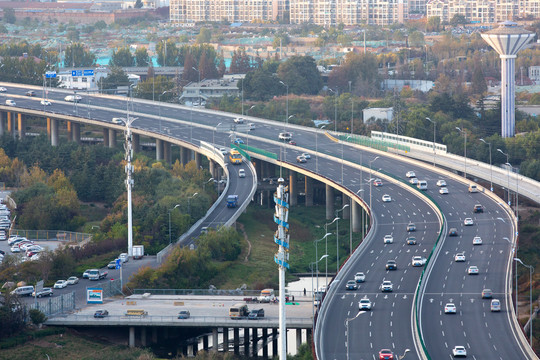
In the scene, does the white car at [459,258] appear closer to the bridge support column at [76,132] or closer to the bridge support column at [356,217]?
the bridge support column at [356,217]

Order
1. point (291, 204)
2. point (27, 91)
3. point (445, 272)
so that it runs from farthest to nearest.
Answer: point (27, 91) < point (291, 204) < point (445, 272)

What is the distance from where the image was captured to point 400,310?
70312 millimetres

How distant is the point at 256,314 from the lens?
241ft

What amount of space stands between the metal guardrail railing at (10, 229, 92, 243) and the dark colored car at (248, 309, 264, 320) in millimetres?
31462

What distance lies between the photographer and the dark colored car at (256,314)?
240 feet

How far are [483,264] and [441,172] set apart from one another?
32.3m

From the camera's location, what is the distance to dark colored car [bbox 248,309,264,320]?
73188 millimetres

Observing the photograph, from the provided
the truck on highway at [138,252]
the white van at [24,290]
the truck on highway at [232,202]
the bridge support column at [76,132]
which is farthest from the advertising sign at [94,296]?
the bridge support column at [76,132]

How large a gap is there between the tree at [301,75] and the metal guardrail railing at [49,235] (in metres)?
80.3

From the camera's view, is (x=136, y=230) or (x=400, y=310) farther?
(x=136, y=230)

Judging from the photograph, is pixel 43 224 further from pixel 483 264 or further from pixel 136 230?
pixel 483 264

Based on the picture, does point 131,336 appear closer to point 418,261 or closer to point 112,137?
point 418,261

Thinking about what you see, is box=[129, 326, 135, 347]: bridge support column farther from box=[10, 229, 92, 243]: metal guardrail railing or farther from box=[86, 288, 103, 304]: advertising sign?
box=[10, 229, 92, 243]: metal guardrail railing

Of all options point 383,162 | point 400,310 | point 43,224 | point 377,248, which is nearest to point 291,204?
point 383,162
